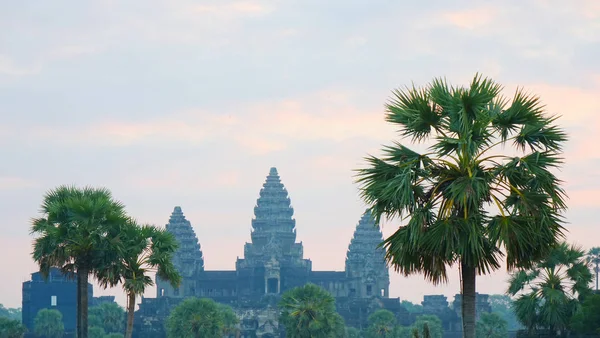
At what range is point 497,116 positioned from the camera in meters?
30.0

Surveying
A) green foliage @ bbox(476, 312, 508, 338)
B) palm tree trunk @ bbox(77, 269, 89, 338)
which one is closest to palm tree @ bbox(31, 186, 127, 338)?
palm tree trunk @ bbox(77, 269, 89, 338)

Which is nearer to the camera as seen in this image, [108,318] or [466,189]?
[466,189]

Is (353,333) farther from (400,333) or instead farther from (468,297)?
(468,297)

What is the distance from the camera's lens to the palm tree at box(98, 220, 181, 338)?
49281 mm

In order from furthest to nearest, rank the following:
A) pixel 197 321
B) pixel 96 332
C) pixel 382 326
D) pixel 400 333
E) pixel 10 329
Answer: pixel 382 326 → pixel 96 332 → pixel 400 333 → pixel 10 329 → pixel 197 321

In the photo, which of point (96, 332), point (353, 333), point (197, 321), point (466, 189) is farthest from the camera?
point (353, 333)

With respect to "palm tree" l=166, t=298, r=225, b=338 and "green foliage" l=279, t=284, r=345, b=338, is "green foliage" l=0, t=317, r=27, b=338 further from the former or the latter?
"green foliage" l=279, t=284, r=345, b=338

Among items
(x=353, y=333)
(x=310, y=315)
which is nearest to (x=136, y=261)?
(x=310, y=315)

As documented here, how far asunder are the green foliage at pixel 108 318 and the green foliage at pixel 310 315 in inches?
3096

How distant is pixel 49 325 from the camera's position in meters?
180

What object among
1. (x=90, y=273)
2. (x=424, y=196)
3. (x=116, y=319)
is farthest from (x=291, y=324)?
(x=116, y=319)

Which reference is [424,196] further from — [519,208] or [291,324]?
[291,324]

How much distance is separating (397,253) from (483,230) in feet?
6.57

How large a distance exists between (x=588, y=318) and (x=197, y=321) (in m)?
58.3
